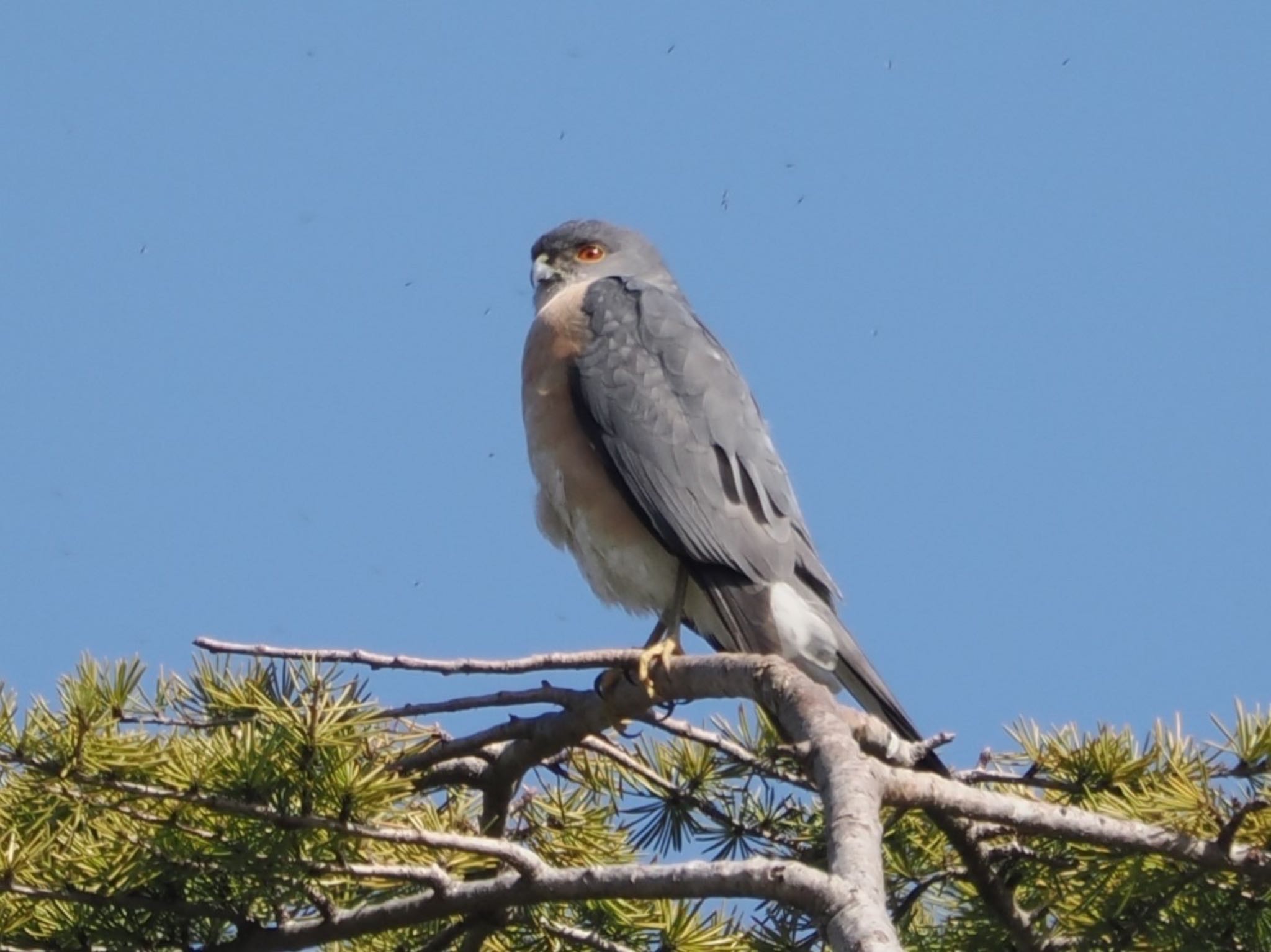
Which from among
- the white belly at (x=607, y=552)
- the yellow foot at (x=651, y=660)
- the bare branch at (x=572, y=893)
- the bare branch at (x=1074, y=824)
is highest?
the white belly at (x=607, y=552)

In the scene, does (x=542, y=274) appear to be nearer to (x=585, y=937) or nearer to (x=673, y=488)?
(x=673, y=488)

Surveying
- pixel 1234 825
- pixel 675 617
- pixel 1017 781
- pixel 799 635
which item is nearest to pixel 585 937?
pixel 1017 781

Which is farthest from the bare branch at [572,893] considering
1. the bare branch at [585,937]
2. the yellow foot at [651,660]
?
the yellow foot at [651,660]

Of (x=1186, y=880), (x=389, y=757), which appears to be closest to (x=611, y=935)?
(x=389, y=757)

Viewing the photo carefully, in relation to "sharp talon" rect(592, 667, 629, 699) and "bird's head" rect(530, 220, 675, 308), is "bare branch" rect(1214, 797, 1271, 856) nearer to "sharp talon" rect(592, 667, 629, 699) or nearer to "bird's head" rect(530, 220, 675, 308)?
"sharp talon" rect(592, 667, 629, 699)

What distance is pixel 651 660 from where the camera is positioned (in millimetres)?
3678

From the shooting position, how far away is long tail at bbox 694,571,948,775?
4223 mm

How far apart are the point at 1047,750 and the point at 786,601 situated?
4.54 ft

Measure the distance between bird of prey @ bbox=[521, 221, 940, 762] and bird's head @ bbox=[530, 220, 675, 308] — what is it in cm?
70

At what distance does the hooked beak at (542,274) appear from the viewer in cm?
611

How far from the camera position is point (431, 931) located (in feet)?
11.0

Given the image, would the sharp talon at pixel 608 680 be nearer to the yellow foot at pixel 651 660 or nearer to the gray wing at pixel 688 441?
the yellow foot at pixel 651 660

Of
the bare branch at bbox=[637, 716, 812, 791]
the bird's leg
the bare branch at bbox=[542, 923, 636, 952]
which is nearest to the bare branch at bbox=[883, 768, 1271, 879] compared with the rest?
the bare branch at bbox=[637, 716, 812, 791]

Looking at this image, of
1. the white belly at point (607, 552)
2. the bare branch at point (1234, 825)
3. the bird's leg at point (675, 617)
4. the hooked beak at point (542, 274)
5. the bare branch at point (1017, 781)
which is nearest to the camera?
the bare branch at point (1234, 825)
